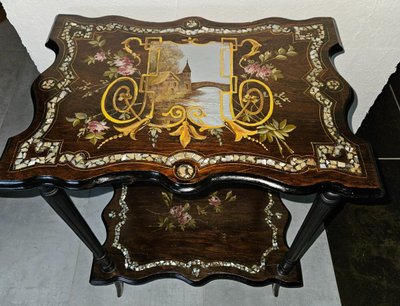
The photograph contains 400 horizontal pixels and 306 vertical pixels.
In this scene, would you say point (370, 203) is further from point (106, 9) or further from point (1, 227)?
point (1, 227)

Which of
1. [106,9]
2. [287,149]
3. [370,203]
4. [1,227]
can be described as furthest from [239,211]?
[1,227]

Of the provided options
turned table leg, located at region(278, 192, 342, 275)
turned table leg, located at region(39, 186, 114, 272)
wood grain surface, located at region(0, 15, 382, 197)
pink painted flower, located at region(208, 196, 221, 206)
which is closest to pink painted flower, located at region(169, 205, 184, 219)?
pink painted flower, located at region(208, 196, 221, 206)

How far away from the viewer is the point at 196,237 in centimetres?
121

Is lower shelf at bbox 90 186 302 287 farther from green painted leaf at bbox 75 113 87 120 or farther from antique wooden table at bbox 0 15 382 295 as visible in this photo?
green painted leaf at bbox 75 113 87 120

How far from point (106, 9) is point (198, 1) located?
0.29 metres

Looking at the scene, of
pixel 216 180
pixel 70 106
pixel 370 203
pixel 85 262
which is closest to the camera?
pixel 216 180

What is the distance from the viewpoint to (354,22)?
121cm

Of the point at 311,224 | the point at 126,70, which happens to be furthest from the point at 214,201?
the point at 126,70

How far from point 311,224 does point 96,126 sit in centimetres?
53

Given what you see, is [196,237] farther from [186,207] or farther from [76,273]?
[76,273]

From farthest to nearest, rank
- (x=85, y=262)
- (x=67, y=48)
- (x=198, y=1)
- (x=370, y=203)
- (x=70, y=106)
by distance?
(x=370, y=203), (x=85, y=262), (x=198, y=1), (x=67, y=48), (x=70, y=106)

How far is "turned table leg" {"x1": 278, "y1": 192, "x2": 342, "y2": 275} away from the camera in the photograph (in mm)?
772

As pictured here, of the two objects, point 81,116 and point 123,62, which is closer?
point 81,116

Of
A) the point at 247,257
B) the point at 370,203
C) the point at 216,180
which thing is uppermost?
the point at 216,180
